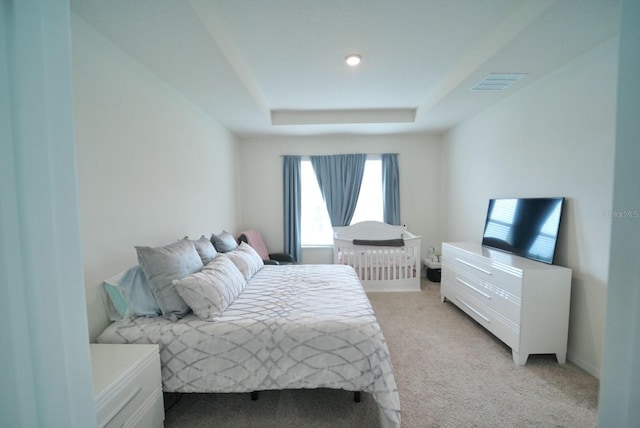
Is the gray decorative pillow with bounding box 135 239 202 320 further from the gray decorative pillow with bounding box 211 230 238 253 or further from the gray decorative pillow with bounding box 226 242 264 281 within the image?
the gray decorative pillow with bounding box 211 230 238 253

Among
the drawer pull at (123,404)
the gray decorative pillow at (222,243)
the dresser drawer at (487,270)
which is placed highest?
the gray decorative pillow at (222,243)

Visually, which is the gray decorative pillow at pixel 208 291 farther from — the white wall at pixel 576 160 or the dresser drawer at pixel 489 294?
the white wall at pixel 576 160

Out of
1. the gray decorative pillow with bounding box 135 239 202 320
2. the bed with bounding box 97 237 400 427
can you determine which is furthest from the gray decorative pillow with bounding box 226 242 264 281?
the bed with bounding box 97 237 400 427

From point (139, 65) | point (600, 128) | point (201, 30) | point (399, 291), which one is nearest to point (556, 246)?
point (600, 128)

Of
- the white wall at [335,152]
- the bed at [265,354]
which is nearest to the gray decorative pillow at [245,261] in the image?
the bed at [265,354]

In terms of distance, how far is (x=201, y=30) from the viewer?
1.62 meters

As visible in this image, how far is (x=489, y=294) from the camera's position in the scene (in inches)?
95.5

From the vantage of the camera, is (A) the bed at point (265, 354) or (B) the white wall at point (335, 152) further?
(B) the white wall at point (335, 152)

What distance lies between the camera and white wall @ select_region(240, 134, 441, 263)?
437 cm

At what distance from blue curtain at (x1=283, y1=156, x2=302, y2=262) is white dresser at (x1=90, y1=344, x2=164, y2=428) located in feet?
9.76

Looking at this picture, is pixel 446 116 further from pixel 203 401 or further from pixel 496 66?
pixel 203 401

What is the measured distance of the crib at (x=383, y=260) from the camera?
12.3 ft

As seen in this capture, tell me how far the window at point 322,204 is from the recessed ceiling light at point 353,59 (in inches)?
89.0

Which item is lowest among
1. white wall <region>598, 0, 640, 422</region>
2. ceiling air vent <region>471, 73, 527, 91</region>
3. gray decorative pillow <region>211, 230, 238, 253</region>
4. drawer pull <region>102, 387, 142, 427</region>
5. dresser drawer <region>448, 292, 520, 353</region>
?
dresser drawer <region>448, 292, 520, 353</region>
